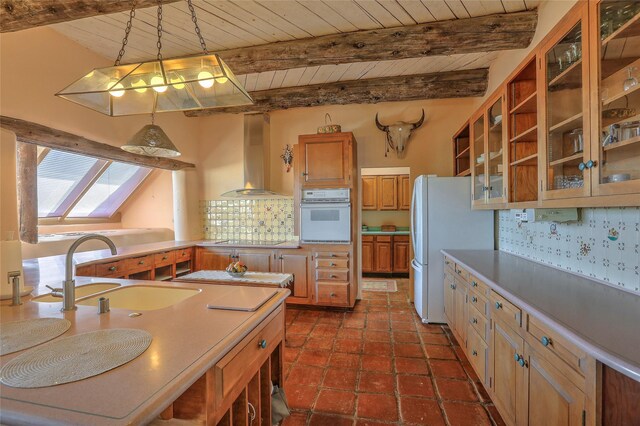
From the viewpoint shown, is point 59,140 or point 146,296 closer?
point 146,296

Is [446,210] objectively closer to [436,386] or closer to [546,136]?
[546,136]

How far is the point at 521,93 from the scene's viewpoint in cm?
211

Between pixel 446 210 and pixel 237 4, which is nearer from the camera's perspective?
pixel 237 4

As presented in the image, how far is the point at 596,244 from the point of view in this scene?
1680mm

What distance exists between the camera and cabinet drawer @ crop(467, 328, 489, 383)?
1.89 metres

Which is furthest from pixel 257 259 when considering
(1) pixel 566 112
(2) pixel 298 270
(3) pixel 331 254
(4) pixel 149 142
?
(1) pixel 566 112

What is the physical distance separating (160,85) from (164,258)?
104 inches

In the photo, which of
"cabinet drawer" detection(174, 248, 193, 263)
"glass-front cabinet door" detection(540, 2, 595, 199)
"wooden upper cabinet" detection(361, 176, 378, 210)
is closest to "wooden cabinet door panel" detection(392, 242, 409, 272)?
"wooden upper cabinet" detection(361, 176, 378, 210)

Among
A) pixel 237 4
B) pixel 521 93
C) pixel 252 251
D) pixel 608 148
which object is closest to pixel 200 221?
pixel 252 251

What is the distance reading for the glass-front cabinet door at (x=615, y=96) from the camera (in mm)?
1163

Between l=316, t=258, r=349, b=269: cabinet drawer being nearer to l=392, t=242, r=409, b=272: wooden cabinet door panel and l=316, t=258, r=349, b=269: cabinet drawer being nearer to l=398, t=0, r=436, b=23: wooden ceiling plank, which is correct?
l=392, t=242, r=409, b=272: wooden cabinet door panel

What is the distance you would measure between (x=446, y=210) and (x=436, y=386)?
68.5 inches

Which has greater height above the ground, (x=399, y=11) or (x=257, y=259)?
(x=399, y=11)

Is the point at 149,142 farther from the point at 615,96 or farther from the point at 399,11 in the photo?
the point at 615,96
